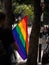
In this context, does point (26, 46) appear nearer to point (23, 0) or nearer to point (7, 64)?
point (23, 0)

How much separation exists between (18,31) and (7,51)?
12.3ft

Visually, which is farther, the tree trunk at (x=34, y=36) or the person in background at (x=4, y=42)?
the tree trunk at (x=34, y=36)

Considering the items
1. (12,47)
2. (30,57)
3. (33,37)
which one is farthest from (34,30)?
(12,47)

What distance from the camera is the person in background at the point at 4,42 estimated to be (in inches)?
204

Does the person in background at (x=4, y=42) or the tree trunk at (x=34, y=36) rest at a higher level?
the person in background at (x=4, y=42)

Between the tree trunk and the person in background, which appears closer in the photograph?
the person in background

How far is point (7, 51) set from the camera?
5.24 metres

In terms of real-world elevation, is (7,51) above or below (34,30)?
above

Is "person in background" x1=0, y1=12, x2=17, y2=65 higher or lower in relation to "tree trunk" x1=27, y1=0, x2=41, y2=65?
higher

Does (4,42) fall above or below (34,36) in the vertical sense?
above

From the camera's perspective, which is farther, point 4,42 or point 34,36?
point 34,36

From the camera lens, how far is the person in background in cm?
517

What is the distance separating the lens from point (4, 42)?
5238 mm

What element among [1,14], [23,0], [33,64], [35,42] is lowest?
[33,64]
